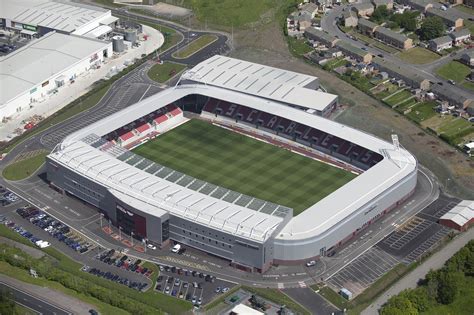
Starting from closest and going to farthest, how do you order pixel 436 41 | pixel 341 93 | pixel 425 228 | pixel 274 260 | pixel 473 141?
1. pixel 274 260
2. pixel 425 228
3. pixel 473 141
4. pixel 341 93
5. pixel 436 41

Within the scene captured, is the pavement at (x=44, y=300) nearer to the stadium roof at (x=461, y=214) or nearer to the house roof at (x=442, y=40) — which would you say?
the stadium roof at (x=461, y=214)

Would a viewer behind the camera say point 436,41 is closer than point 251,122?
No

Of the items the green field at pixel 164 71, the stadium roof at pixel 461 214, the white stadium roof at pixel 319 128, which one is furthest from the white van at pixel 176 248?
the green field at pixel 164 71

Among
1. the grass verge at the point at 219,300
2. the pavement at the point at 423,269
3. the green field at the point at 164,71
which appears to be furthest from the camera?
the green field at the point at 164,71

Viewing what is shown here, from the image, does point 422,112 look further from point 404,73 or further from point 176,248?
point 176,248

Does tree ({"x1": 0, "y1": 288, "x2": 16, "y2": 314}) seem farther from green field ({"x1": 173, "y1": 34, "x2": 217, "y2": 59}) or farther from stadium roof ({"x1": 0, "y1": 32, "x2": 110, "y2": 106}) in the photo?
green field ({"x1": 173, "y1": 34, "x2": 217, "y2": 59})

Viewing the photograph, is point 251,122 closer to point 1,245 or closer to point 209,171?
point 209,171

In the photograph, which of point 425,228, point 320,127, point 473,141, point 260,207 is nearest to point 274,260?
point 260,207
